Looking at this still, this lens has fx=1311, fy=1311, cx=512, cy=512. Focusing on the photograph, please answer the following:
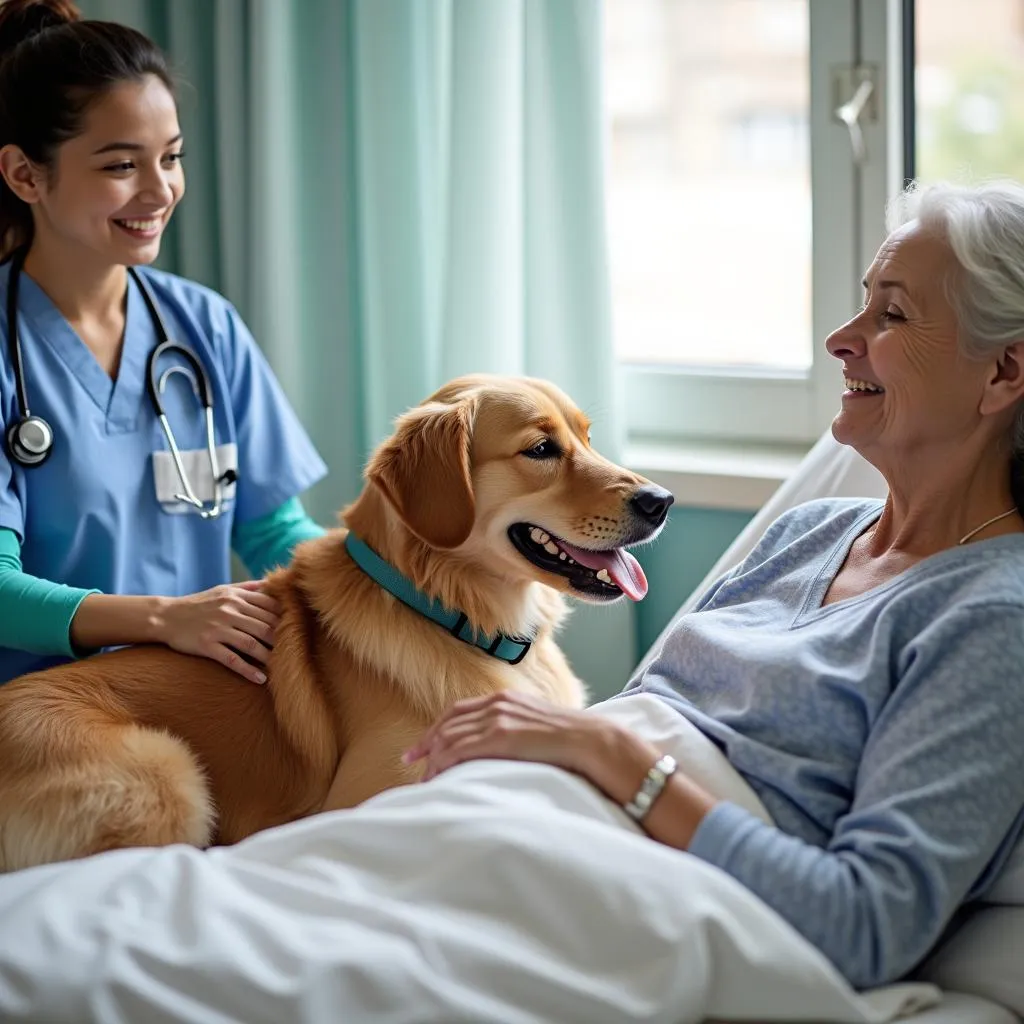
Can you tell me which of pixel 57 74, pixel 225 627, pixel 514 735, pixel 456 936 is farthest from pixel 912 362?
pixel 57 74

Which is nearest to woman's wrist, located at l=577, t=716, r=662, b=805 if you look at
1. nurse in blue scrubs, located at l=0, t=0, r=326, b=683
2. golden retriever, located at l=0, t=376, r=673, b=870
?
golden retriever, located at l=0, t=376, r=673, b=870

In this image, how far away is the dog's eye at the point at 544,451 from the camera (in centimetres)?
182

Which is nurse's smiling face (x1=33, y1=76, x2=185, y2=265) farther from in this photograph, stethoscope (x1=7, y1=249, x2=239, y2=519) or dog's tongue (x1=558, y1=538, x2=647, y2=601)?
dog's tongue (x1=558, y1=538, x2=647, y2=601)

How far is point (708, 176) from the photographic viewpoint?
2.75 meters

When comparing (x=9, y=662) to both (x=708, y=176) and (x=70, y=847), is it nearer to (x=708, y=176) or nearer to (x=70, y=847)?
(x=70, y=847)

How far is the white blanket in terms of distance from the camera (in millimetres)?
1075

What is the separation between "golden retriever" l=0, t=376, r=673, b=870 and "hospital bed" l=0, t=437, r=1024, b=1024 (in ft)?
1.29

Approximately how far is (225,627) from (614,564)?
55 cm

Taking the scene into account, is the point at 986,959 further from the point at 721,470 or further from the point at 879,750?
the point at 721,470

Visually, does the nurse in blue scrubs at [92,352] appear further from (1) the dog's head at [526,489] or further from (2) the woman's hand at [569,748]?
(2) the woman's hand at [569,748]

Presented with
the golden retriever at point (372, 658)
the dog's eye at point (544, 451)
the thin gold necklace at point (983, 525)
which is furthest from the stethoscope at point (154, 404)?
the thin gold necklace at point (983, 525)

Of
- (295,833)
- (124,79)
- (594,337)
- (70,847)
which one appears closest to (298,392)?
(594,337)

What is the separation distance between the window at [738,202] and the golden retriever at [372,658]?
2.87 feet

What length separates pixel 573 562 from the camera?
6.02 ft
